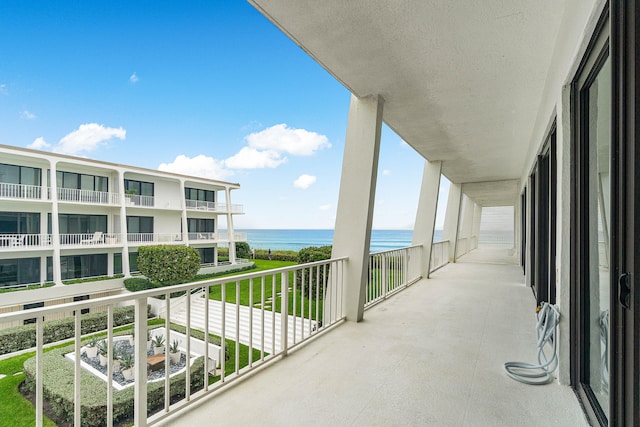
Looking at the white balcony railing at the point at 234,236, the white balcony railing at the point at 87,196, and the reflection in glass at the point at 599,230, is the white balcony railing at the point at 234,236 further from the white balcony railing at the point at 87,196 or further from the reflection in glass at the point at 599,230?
the reflection in glass at the point at 599,230

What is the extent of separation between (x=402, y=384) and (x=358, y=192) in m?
2.04

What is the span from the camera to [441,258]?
8.75 metres

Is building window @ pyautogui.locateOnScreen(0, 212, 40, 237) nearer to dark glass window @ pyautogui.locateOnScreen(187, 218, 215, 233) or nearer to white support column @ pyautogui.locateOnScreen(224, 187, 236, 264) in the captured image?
dark glass window @ pyautogui.locateOnScreen(187, 218, 215, 233)

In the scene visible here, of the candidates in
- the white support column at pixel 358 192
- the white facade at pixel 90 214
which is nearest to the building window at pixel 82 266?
the white facade at pixel 90 214

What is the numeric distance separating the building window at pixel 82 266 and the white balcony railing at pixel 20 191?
58.7 inches

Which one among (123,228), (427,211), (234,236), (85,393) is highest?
(427,211)

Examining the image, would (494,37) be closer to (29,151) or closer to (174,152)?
(29,151)

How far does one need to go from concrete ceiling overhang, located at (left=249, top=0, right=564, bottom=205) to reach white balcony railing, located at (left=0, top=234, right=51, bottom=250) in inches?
244

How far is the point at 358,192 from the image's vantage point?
348 centimetres

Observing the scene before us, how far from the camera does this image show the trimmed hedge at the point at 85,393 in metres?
3.23

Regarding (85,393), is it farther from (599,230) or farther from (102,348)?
(599,230)

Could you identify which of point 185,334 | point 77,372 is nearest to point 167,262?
point 185,334

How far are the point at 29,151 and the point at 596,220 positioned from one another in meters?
7.44

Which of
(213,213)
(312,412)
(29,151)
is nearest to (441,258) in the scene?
(213,213)
